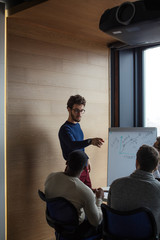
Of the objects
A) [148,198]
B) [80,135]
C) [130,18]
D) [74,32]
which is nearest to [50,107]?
[80,135]

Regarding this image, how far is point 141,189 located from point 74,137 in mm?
1492

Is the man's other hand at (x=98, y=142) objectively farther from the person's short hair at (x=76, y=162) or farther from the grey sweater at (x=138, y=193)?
the grey sweater at (x=138, y=193)

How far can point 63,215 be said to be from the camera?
2.18 metres

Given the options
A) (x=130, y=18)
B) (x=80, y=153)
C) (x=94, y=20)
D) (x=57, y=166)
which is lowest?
(x=57, y=166)

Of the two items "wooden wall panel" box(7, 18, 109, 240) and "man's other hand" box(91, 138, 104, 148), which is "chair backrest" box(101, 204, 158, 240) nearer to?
"man's other hand" box(91, 138, 104, 148)

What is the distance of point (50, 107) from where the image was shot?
3605mm

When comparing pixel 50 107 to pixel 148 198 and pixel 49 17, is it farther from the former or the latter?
pixel 148 198

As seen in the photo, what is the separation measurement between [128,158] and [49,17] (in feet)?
5.75

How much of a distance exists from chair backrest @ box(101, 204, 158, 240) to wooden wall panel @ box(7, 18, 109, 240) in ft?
5.25

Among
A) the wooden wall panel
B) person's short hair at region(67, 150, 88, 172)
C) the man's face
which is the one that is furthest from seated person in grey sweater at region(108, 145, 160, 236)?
the wooden wall panel

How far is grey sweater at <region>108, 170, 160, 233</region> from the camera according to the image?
1.86 metres

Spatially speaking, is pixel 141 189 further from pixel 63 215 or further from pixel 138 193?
pixel 63 215

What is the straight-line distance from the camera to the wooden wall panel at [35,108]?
10.8 feet

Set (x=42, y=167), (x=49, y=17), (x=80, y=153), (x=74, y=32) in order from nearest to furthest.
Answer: (x=80, y=153), (x=49, y=17), (x=42, y=167), (x=74, y=32)
